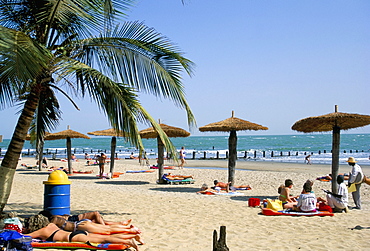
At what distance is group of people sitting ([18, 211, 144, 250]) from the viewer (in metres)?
5.24

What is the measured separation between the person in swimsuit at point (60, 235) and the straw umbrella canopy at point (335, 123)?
22.1 feet

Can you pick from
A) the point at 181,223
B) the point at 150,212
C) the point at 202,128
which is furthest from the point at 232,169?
the point at 181,223

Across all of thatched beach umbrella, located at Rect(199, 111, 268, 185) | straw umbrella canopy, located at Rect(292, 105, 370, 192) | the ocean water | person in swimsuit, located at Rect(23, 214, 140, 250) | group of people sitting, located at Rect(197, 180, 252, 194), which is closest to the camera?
person in swimsuit, located at Rect(23, 214, 140, 250)

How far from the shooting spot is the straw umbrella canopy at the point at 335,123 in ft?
33.0

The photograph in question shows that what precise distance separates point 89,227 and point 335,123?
7.84m

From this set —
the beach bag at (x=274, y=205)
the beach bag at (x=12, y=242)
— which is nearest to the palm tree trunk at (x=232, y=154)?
the beach bag at (x=274, y=205)

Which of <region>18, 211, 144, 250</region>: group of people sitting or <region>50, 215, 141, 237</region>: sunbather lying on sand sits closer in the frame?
<region>18, 211, 144, 250</region>: group of people sitting

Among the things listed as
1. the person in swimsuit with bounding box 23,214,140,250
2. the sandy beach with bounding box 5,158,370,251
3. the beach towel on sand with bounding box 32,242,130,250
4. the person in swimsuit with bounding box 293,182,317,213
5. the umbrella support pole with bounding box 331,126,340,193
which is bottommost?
the sandy beach with bounding box 5,158,370,251

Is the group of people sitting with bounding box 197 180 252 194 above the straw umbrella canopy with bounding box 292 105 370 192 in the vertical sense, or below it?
below

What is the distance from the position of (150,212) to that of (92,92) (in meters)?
3.22

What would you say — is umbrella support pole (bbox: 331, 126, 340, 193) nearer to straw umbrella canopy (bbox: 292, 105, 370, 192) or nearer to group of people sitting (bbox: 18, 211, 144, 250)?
straw umbrella canopy (bbox: 292, 105, 370, 192)

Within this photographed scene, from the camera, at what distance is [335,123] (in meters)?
10.6

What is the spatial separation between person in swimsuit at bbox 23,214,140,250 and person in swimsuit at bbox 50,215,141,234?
92 millimetres

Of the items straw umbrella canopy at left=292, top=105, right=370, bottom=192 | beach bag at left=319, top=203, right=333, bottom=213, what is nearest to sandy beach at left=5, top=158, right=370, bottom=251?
beach bag at left=319, top=203, right=333, bottom=213
